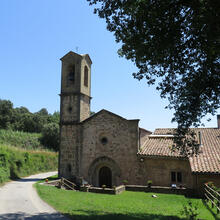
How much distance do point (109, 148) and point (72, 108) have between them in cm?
592

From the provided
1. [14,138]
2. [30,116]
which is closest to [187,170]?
[14,138]

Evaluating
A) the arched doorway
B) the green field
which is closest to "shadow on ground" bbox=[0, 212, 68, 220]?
the arched doorway

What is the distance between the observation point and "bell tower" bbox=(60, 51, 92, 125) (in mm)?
23641

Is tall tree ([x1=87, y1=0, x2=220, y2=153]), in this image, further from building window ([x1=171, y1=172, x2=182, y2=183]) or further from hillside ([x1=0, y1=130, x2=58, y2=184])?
hillside ([x1=0, y1=130, x2=58, y2=184])

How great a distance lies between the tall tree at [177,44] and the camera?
8.78 metres

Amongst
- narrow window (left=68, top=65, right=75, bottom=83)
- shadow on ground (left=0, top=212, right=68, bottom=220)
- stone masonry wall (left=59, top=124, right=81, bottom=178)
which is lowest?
shadow on ground (left=0, top=212, right=68, bottom=220)

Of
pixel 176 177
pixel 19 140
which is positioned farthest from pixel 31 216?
pixel 19 140

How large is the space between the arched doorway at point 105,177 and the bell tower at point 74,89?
5.68 meters

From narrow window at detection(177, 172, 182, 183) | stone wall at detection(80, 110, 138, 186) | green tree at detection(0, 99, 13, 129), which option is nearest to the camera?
narrow window at detection(177, 172, 182, 183)

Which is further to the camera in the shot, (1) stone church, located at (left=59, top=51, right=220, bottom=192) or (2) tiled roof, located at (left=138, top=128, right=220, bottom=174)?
(1) stone church, located at (left=59, top=51, right=220, bottom=192)

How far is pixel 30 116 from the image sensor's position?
6594 centimetres

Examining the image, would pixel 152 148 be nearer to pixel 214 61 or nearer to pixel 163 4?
pixel 214 61

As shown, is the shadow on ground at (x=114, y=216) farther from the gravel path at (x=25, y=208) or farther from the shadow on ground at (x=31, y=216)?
the gravel path at (x=25, y=208)

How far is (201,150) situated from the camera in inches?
797
